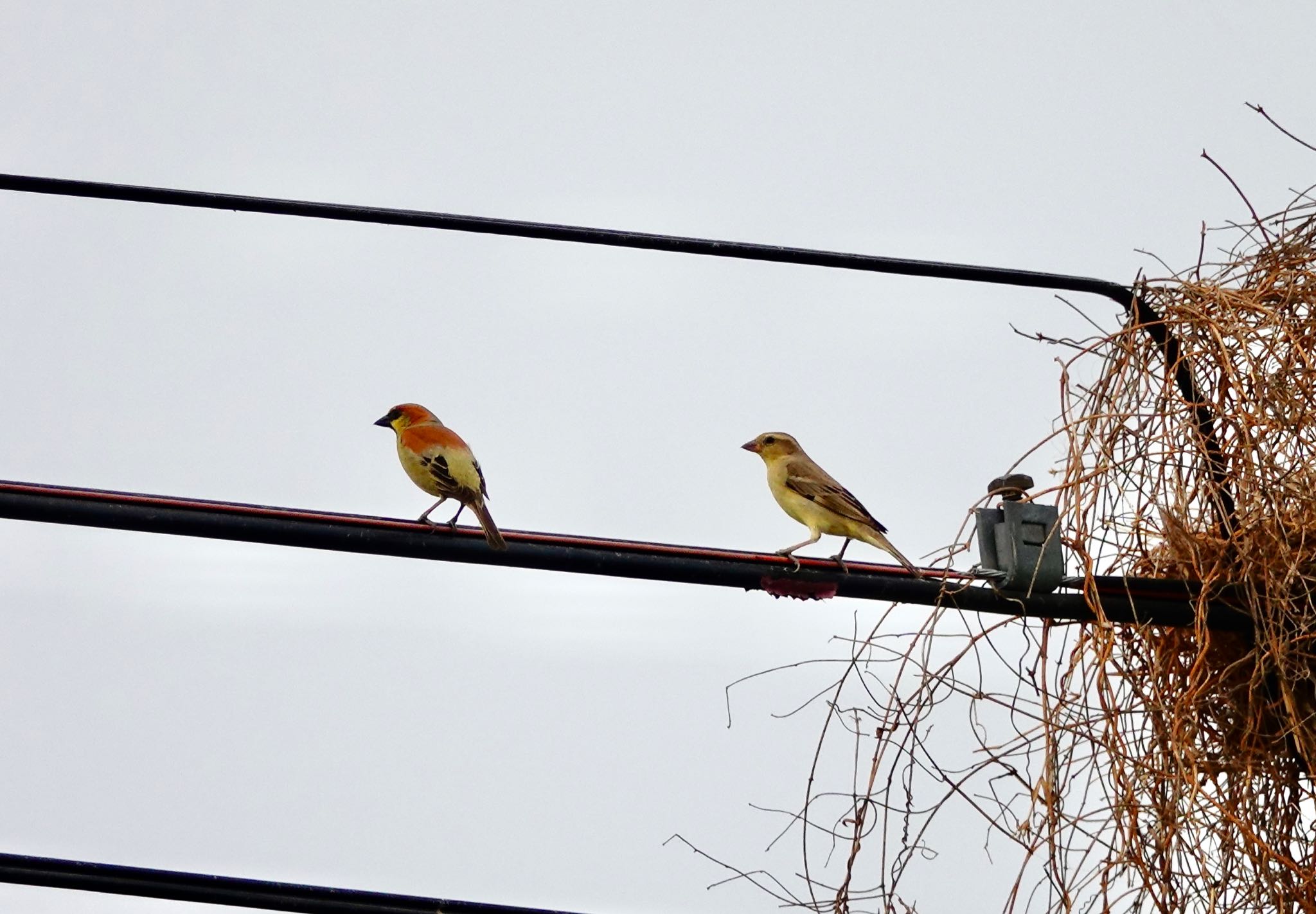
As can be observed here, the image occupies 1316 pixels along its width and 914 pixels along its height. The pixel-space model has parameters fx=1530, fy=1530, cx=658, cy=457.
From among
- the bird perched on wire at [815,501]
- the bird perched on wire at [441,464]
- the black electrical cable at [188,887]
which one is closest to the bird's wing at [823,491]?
the bird perched on wire at [815,501]

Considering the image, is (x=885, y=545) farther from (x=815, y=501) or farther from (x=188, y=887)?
(x=188, y=887)

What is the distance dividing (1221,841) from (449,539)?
1633 millimetres

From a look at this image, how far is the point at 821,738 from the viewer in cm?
A: 287

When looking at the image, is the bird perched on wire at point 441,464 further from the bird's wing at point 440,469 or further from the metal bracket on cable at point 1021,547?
the metal bracket on cable at point 1021,547

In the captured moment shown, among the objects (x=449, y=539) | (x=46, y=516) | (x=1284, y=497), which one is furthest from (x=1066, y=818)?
(x=46, y=516)

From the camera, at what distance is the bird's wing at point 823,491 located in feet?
12.3

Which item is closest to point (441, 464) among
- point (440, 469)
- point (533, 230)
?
point (440, 469)

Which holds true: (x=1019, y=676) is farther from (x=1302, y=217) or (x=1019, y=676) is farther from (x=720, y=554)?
(x=1302, y=217)

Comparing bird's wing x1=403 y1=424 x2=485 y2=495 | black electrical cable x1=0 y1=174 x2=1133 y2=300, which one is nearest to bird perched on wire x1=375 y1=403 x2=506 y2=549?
bird's wing x1=403 y1=424 x2=485 y2=495

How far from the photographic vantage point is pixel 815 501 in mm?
3867

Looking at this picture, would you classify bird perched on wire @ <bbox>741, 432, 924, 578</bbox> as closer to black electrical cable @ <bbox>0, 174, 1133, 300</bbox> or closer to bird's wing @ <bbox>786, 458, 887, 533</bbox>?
bird's wing @ <bbox>786, 458, 887, 533</bbox>

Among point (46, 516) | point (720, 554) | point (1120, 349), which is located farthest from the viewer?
point (1120, 349)

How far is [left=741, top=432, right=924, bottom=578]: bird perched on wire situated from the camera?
3750mm

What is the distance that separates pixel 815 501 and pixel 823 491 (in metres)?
0.04
